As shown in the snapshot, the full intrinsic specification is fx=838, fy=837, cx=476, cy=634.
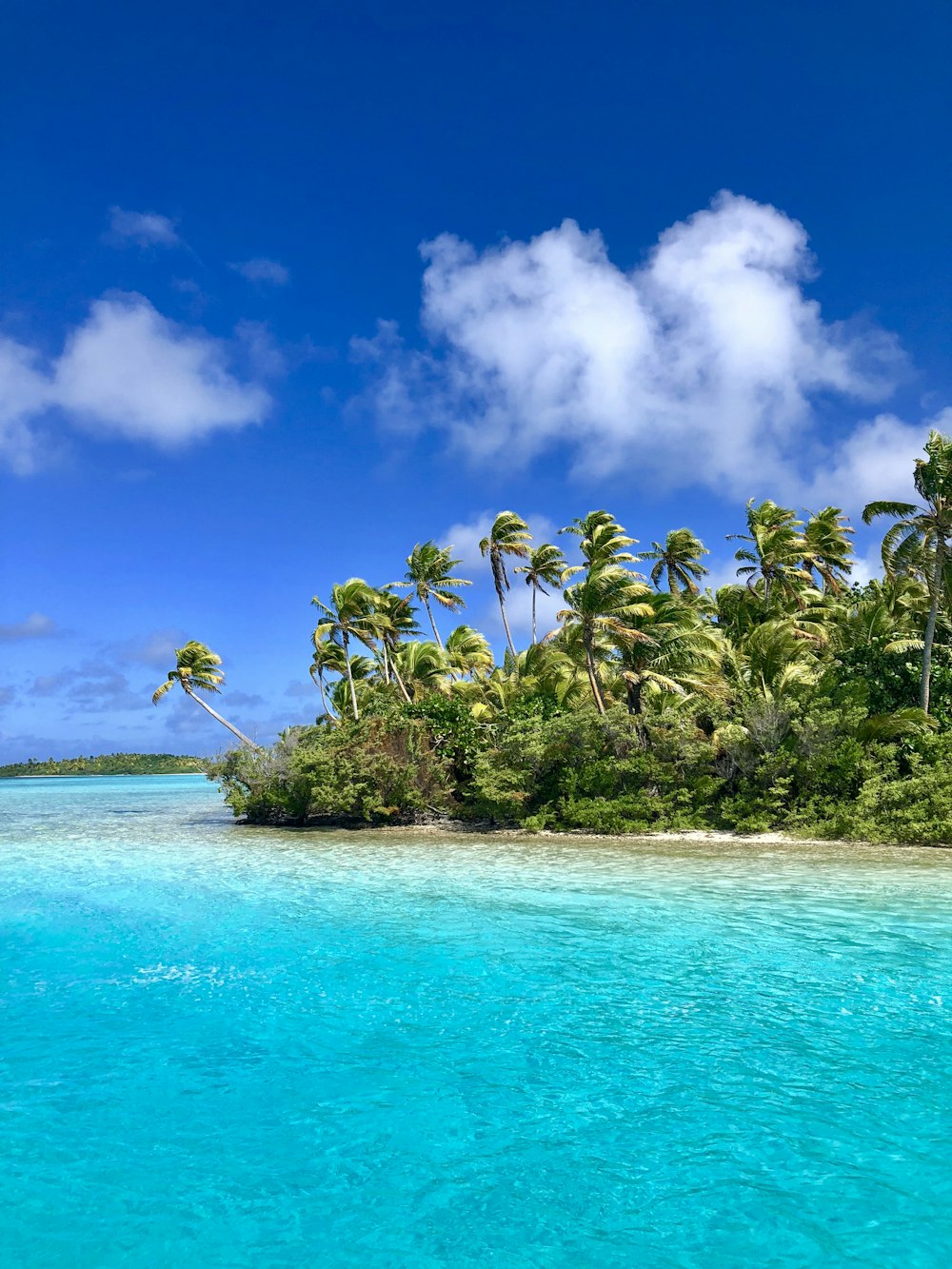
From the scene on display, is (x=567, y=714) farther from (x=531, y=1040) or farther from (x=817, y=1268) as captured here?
(x=817, y=1268)

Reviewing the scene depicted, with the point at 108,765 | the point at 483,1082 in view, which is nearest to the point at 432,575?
the point at 483,1082

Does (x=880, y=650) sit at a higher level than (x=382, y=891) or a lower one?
higher

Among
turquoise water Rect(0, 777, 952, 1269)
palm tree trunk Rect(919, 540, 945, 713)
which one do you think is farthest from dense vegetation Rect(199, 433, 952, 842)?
turquoise water Rect(0, 777, 952, 1269)

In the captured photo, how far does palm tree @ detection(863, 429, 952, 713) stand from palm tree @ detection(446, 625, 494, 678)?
27.1 metres

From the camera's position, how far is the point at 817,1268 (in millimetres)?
4727

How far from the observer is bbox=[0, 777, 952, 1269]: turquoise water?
5.20 meters

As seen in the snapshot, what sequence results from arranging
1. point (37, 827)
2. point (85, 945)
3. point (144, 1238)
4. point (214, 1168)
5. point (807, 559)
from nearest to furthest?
point (144, 1238), point (214, 1168), point (85, 945), point (37, 827), point (807, 559)

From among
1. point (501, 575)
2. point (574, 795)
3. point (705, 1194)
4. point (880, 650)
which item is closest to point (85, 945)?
point (705, 1194)

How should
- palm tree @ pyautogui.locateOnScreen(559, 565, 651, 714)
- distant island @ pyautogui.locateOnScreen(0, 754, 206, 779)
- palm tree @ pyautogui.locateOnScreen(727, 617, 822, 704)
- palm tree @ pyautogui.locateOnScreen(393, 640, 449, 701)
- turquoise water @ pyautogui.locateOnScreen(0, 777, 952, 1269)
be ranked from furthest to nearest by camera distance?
distant island @ pyautogui.locateOnScreen(0, 754, 206, 779), palm tree @ pyautogui.locateOnScreen(393, 640, 449, 701), palm tree @ pyautogui.locateOnScreen(559, 565, 651, 714), palm tree @ pyautogui.locateOnScreen(727, 617, 822, 704), turquoise water @ pyautogui.locateOnScreen(0, 777, 952, 1269)

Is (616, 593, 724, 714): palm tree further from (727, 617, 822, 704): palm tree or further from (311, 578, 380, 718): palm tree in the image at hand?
(311, 578, 380, 718): palm tree

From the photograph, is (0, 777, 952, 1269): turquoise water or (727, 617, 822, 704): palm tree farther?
(727, 617, 822, 704): palm tree

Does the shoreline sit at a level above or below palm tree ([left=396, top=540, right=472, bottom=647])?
below

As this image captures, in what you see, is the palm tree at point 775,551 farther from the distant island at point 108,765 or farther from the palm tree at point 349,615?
the distant island at point 108,765

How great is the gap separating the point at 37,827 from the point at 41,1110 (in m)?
31.2
